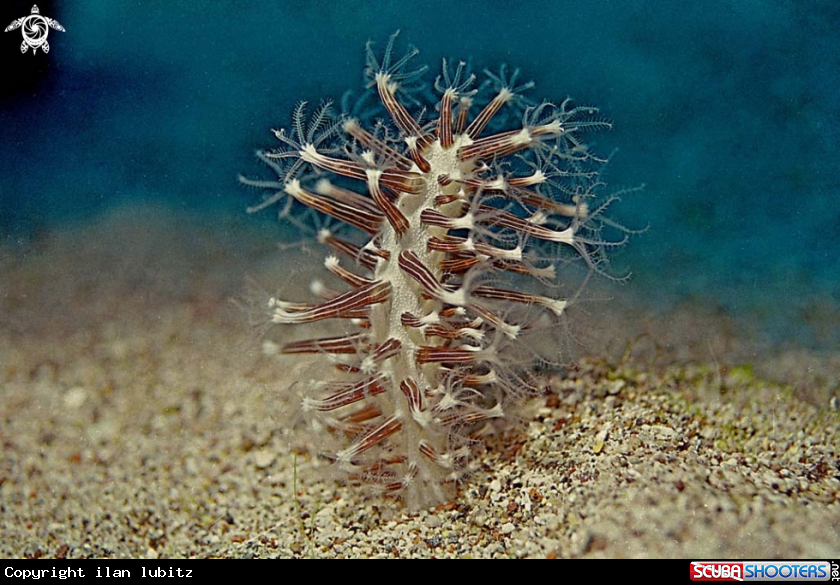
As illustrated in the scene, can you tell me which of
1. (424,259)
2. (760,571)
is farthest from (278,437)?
(760,571)

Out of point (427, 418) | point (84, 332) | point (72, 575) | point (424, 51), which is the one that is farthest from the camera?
point (84, 332)

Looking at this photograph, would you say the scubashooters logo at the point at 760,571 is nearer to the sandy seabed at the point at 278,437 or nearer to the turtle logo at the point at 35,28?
the sandy seabed at the point at 278,437

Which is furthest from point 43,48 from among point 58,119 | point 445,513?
point 445,513

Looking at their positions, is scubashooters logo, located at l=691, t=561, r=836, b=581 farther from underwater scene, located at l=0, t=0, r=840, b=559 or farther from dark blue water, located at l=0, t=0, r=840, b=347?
dark blue water, located at l=0, t=0, r=840, b=347

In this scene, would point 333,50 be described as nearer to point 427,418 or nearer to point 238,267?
point 238,267

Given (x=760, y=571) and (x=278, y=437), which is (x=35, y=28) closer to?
(x=278, y=437)
